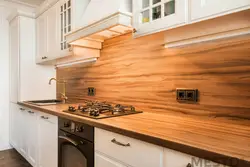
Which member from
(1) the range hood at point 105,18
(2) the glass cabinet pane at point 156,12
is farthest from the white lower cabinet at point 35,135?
(2) the glass cabinet pane at point 156,12

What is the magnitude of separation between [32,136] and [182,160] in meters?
2.00

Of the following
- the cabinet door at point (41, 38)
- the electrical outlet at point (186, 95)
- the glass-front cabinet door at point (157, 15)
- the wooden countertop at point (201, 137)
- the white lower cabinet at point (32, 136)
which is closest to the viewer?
the wooden countertop at point (201, 137)

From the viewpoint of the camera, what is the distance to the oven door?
1.29m

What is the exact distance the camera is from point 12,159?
104 inches

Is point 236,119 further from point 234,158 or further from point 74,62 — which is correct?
point 74,62

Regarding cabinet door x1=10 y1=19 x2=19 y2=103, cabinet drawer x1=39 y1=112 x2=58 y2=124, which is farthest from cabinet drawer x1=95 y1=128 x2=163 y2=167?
cabinet door x1=10 y1=19 x2=19 y2=103

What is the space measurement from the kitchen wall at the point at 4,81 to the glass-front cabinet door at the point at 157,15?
2654mm

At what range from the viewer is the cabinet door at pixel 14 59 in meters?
2.78

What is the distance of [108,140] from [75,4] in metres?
1.52

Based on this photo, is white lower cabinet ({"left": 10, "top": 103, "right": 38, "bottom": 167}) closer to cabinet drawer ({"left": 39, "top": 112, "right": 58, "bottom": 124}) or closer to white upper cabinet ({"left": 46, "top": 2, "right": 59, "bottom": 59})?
cabinet drawer ({"left": 39, "top": 112, "right": 58, "bottom": 124})

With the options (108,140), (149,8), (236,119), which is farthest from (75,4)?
(236,119)

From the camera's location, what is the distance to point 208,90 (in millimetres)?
1253

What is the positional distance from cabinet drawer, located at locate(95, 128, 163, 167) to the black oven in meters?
0.09

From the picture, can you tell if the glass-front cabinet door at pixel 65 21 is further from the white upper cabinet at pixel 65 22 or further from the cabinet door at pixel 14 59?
the cabinet door at pixel 14 59
